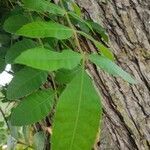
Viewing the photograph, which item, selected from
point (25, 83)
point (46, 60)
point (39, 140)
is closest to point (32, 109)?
point (25, 83)

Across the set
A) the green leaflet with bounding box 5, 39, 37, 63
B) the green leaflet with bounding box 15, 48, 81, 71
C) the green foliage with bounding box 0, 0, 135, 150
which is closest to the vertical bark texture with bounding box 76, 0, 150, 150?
the green foliage with bounding box 0, 0, 135, 150

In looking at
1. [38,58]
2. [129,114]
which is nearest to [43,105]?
[38,58]

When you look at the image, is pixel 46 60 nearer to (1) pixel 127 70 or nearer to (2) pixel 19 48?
(2) pixel 19 48

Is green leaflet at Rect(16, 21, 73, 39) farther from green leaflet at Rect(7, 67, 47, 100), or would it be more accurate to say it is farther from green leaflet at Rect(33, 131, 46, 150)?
green leaflet at Rect(33, 131, 46, 150)

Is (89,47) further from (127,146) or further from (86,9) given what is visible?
(127,146)

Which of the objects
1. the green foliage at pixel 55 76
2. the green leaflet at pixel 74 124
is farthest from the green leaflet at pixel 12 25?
the green leaflet at pixel 74 124

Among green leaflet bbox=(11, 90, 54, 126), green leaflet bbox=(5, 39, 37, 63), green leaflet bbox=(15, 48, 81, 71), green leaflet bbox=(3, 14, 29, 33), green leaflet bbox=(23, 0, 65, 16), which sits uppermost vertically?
green leaflet bbox=(3, 14, 29, 33)

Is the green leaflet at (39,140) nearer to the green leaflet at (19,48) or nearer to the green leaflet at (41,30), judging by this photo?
the green leaflet at (19,48)
